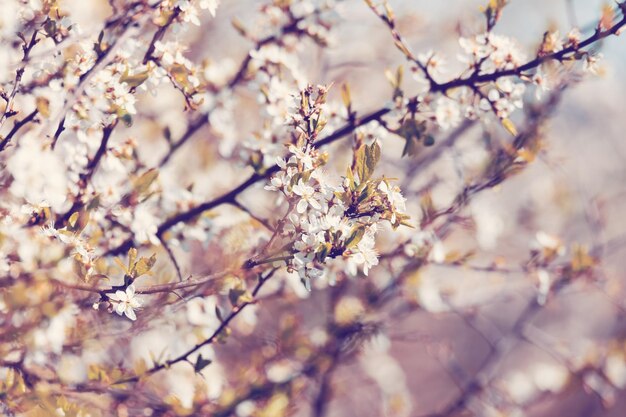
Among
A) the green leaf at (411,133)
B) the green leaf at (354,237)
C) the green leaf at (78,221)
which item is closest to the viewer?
the green leaf at (354,237)

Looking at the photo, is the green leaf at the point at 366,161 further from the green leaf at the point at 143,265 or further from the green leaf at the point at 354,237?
the green leaf at the point at 143,265

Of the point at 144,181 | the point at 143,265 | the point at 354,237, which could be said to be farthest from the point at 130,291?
the point at 354,237

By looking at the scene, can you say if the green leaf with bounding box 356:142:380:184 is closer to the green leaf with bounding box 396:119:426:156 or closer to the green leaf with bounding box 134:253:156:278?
the green leaf with bounding box 396:119:426:156

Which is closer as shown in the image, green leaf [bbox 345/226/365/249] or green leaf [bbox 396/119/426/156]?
green leaf [bbox 345/226/365/249]

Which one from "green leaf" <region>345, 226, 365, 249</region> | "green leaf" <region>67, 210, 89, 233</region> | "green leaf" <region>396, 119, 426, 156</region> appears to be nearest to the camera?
"green leaf" <region>345, 226, 365, 249</region>

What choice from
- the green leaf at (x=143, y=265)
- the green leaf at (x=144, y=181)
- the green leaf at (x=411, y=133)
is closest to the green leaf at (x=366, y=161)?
the green leaf at (x=411, y=133)

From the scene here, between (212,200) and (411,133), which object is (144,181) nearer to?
(212,200)

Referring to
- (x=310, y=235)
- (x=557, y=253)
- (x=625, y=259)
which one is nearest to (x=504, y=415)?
(x=557, y=253)

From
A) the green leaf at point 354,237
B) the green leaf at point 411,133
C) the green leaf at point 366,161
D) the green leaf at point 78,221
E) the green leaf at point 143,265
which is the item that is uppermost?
the green leaf at point 411,133

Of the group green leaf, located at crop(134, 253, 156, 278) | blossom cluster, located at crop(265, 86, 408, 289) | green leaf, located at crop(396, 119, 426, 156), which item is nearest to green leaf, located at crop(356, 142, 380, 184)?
blossom cluster, located at crop(265, 86, 408, 289)

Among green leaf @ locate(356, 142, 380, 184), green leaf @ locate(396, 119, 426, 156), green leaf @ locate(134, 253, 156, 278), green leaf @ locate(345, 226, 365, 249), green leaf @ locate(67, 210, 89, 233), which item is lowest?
green leaf @ locate(345, 226, 365, 249)

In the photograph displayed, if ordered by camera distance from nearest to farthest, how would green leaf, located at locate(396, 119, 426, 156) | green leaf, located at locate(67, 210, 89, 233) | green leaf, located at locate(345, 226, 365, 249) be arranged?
1. green leaf, located at locate(345, 226, 365, 249)
2. green leaf, located at locate(67, 210, 89, 233)
3. green leaf, located at locate(396, 119, 426, 156)

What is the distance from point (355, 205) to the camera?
1113mm

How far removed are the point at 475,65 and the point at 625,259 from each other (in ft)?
32.1
